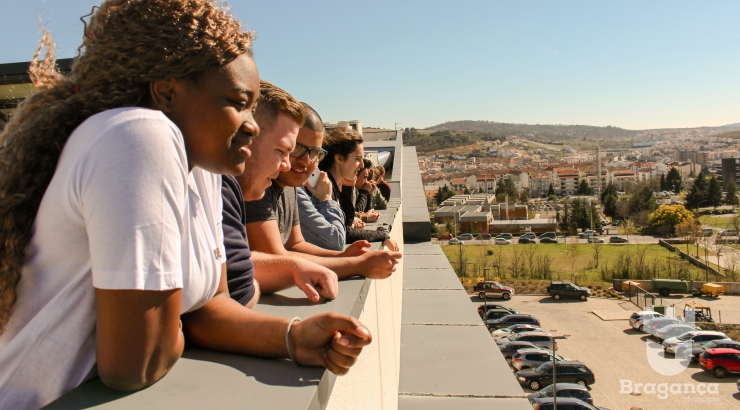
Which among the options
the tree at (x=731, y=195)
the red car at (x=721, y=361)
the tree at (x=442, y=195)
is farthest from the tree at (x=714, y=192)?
the red car at (x=721, y=361)

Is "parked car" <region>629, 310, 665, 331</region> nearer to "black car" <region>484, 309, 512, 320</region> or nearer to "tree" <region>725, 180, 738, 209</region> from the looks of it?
"black car" <region>484, 309, 512, 320</region>

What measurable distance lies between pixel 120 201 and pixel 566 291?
40495mm

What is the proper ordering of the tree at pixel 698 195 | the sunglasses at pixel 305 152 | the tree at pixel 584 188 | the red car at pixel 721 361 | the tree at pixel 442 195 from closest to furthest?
the sunglasses at pixel 305 152 → the red car at pixel 721 361 → the tree at pixel 698 195 → the tree at pixel 442 195 → the tree at pixel 584 188

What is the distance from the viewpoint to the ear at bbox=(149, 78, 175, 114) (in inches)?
41.4

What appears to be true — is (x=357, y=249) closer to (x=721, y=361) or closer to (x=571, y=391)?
(x=571, y=391)

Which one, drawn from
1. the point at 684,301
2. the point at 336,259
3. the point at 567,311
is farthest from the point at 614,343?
the point at 336,259

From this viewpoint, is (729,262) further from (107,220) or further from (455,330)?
(107,220)

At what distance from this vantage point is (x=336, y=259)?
209 centimetres

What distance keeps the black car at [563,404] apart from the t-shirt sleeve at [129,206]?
65.9ft

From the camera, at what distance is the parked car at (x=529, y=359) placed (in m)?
23.9

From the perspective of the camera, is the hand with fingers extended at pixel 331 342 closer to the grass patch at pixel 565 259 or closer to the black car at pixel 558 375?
the black car at pixel 558 375

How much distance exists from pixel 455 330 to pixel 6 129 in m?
3.91

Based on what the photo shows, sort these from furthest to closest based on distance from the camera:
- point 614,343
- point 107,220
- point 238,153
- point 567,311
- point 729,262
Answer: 1. point 729,262
2. point 567,311
3. point 614,343
4. point 238,153
5. point 107,220

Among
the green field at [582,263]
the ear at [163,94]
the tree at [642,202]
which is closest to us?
the ear at [163,94]
